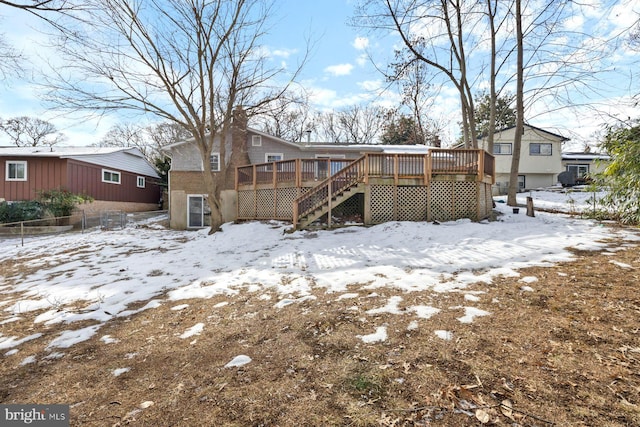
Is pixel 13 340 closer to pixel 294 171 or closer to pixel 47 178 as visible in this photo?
pixel 294 171

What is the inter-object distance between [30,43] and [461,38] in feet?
55.3

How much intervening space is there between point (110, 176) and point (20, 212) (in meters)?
6.88

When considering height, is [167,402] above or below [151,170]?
below

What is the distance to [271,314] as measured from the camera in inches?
163

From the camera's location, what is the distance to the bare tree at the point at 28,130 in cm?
3312

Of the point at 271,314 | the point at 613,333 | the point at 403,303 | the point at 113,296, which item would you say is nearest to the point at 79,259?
the point at 113,296

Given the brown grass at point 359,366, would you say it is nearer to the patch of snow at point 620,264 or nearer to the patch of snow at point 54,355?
the patch of snow at point 54,355

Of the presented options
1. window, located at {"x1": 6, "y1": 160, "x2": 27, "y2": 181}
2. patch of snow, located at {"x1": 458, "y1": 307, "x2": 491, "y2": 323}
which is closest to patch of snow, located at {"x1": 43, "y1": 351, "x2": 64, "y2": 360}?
patch of snow, located at {"x1": 458, "y1": 307, "x2": 491, "y2": 323}

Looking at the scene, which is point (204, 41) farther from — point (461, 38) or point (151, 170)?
point (151, 170)

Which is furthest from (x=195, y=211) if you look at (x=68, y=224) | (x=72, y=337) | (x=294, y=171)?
(x=72, y=337)

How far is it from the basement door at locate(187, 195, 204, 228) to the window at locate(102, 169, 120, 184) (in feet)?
29.2

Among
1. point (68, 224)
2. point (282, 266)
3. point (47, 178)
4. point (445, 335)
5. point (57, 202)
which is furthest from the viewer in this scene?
point (47, 178)

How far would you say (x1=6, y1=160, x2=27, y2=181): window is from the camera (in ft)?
57.0

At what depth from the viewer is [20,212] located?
14258 millimetres
